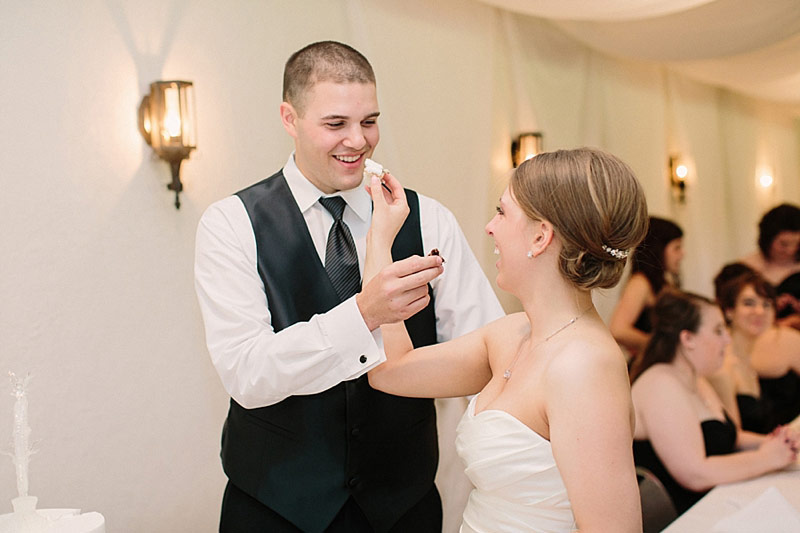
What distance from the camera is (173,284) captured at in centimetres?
295

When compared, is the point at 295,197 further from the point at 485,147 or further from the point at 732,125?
the point at 732,125

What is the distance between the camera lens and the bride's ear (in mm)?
1661

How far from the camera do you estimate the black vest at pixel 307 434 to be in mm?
2061

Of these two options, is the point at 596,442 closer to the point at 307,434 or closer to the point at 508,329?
the point at 508,329

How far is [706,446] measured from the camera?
322cm

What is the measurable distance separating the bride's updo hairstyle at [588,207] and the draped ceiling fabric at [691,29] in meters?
2.40

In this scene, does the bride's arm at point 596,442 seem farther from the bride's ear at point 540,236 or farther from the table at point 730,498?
the table at point 730,498

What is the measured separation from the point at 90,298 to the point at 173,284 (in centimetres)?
33

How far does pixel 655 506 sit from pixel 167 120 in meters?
2.19

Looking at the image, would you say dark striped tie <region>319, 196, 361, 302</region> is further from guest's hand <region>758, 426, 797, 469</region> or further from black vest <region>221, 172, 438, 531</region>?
guest's hand <region>758, 426, 797, 469</region>

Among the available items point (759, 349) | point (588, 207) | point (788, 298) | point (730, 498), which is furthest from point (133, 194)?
point (788, 298)

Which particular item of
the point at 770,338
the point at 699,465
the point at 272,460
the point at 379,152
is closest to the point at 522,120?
the point at 379,152

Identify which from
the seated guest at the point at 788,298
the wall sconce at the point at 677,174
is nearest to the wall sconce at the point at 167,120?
the seated guest at the point at 788,298

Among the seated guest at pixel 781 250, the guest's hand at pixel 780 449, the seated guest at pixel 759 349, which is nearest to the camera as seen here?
the guest's hand at pixel 780 449
